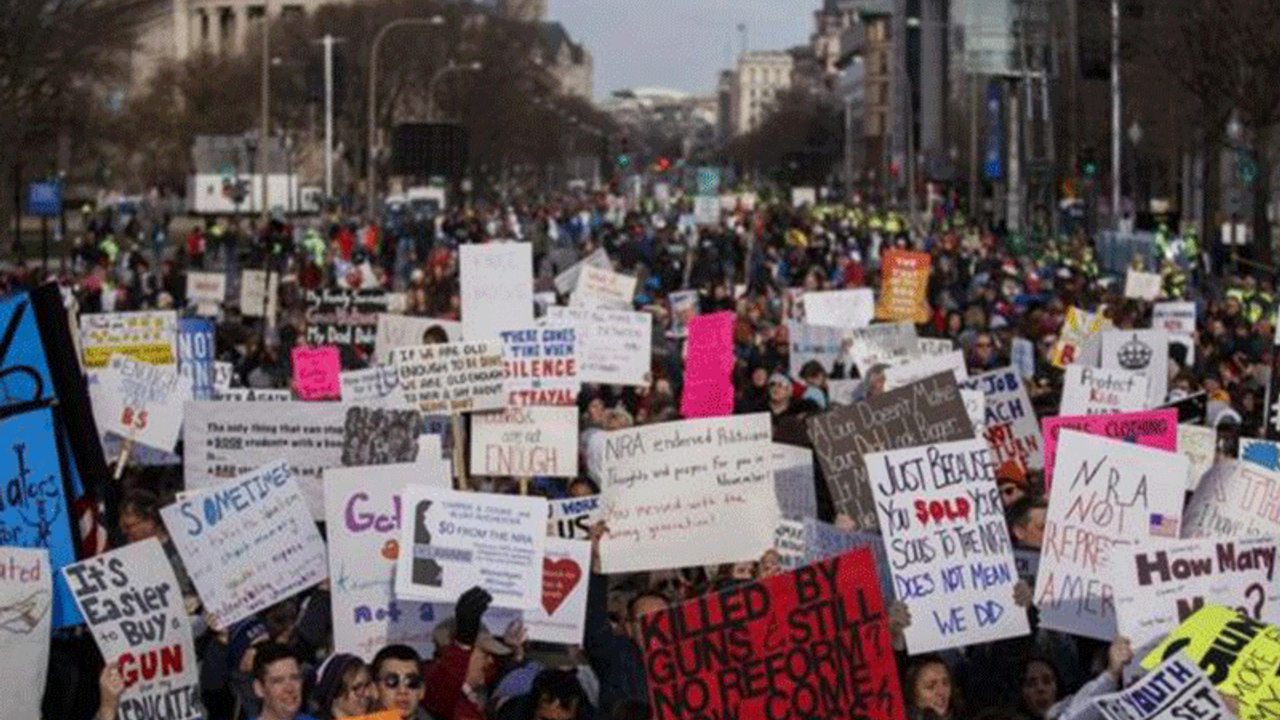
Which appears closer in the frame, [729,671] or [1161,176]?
[729,671]

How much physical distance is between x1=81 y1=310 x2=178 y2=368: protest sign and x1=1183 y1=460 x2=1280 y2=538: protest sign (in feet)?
27.1

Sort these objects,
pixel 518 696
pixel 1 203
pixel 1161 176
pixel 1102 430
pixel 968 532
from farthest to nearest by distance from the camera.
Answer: pixel 1161 176 → pixel 1 203 → pixel 1102 430 → pixel 968 532 → pixel 518 696

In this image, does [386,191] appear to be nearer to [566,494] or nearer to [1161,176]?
[1161,176]

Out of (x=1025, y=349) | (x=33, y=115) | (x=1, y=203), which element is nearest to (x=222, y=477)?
(x=1025, y=349)

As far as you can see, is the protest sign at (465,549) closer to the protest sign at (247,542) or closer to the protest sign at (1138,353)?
the protest sign at (247,542)

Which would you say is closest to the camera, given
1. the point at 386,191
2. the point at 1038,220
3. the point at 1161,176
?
the point at 1038,220

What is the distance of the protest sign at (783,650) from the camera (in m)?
9.20

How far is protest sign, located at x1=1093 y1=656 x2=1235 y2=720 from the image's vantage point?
845cm

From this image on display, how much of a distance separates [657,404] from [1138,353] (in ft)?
11.2

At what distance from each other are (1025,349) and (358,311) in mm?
4684

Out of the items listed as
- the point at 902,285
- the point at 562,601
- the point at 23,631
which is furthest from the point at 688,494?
the point at 902,285

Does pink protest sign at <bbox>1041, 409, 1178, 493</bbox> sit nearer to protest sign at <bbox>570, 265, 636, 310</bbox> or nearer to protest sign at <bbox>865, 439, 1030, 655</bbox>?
protest sign at <bbox>865, 439, 1030, 655</bbox>

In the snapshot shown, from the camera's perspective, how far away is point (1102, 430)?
1380 cm

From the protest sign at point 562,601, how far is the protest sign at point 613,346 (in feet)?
27.3
